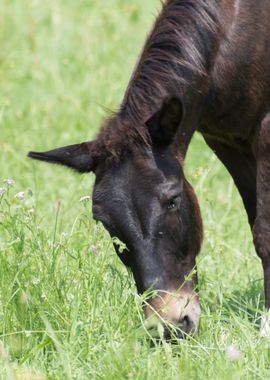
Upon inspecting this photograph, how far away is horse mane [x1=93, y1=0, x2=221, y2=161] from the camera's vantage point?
4547mm

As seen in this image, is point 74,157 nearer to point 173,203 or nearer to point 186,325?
point 173,203

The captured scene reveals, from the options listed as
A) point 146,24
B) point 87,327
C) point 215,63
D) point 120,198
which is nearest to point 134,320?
point 87,327

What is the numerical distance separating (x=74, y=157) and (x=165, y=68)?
658 millimetres

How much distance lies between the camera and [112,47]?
382 inches

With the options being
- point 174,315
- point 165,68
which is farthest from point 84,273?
point 165,68

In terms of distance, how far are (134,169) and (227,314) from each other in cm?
95

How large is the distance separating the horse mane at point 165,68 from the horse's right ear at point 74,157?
0.07 meters

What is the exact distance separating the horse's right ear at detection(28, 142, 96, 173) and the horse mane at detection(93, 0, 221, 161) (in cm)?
7

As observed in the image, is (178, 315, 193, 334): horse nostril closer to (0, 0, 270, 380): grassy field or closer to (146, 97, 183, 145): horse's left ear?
(0, 0, 270, 380): grassy field

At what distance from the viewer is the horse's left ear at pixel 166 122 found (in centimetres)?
448

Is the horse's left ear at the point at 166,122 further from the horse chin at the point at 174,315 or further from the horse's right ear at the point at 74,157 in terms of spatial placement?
the horse chin at the point at 174,315

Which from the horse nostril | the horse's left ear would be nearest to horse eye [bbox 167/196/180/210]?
the horse's left ear

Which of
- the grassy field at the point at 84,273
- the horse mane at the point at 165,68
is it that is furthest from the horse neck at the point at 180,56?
the grassy field at the point at 84,273

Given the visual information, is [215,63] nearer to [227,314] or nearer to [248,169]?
[248,169]
